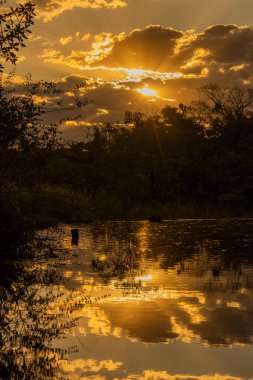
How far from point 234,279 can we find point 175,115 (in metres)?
65.3

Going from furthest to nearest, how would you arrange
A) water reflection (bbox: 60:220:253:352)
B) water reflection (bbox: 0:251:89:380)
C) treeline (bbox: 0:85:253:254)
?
treeline (bbox: 0:85:253:254) < water reflection (bbox: 60:220:253:352) < water reflection (bbox: 0:251:89:380)

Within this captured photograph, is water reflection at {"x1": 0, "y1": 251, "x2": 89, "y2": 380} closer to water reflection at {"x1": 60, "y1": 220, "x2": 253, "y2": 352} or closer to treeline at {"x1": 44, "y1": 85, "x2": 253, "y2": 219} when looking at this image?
water reflection at {"x1": 60, "y1": 220, "x2": 253, "y2": 352}

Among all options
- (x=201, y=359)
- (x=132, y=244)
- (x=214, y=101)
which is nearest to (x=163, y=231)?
(x=132, y=244)

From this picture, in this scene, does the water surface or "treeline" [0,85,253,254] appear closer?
the water surface

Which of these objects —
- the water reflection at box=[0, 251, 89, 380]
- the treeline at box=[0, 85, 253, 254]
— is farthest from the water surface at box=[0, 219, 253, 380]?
the treeline at box=[0, 85, 253, 254]

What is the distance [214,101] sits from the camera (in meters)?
77.8

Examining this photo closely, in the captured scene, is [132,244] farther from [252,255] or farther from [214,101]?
[214,101]

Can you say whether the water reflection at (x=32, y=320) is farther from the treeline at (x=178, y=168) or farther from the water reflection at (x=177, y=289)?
the treeline at (x=178, y=168)

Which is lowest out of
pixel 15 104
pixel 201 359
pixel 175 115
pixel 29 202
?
pixel 201 359

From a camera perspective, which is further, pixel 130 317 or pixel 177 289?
pixel 177 289

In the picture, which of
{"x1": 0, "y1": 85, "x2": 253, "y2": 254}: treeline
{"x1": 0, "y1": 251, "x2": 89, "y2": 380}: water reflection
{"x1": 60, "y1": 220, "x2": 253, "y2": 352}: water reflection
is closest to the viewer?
{"x1": 0, "y1": 251, "x2": 89, "y2": 380}: water reflection

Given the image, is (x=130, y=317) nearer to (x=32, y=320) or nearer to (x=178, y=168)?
(x=32, y=320)

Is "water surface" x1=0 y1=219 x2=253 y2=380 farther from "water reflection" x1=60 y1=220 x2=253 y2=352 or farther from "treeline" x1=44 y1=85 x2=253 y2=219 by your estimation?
"treeline" x1=44 y1=85 x2=253 y2=219

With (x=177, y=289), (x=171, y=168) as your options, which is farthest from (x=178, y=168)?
(x=177, y=289)
